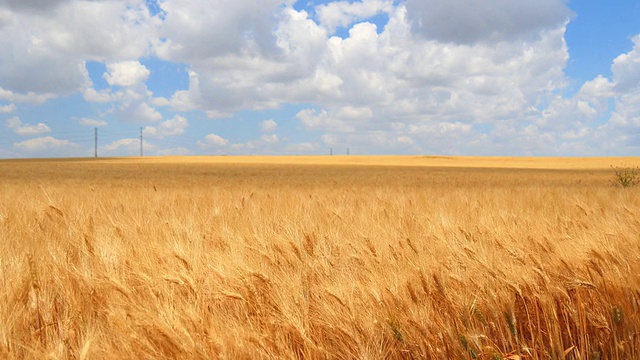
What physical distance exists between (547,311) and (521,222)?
2294 mm

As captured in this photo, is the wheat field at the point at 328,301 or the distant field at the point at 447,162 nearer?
the wheat field at the point at 328,301

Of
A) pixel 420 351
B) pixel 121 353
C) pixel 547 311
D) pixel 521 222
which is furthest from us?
pixel 521 222

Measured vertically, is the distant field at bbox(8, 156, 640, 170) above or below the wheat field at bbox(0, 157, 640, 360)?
above

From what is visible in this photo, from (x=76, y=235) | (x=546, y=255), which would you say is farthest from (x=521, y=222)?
(x=76, y=235)

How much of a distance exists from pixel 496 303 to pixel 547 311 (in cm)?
19

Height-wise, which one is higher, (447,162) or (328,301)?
(447,162)

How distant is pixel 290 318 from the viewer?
1624mm

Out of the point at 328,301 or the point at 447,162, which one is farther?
the point at 447,162

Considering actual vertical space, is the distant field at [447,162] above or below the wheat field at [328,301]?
above

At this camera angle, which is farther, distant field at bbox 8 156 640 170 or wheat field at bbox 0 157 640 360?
distant field at bbox 8 156 640 170

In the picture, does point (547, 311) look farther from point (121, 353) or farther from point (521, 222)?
point (521, 222)

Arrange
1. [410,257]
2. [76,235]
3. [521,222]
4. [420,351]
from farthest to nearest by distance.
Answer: [521,222] → [76,235] → [410,257] → [420,351]

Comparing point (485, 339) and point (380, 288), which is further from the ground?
point (380, 288)

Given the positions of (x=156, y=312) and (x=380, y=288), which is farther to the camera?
(x=380, y=288)
